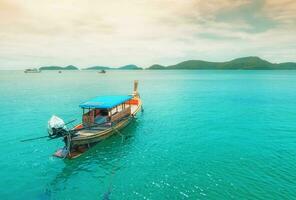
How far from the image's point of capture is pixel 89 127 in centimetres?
2722

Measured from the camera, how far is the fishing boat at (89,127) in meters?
23.3

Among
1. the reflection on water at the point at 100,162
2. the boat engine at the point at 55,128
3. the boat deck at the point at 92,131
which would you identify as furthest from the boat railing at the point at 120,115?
the boat engine at the point at 55,128

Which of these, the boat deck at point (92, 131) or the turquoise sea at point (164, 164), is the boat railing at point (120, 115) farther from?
the turquoise sea at point (164, 164)

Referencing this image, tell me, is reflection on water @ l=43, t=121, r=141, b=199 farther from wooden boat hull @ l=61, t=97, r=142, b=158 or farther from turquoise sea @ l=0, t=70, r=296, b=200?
wooden boat hull @ l=61, t=97, r=142, b=158

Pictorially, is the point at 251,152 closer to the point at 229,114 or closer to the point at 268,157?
the point at 268,157

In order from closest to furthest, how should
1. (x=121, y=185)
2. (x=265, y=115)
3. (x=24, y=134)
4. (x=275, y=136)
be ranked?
(x=121, y=185)
(x=275, y=136)
(x=24, y=134)
(x=265, y=115)

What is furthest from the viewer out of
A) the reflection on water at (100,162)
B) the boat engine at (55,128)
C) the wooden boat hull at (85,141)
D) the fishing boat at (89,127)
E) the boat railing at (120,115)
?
the boat railing at (120,115)

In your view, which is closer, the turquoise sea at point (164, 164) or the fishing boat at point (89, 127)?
the turquoise sea at point (164, 164)

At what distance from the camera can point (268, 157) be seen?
23.8m

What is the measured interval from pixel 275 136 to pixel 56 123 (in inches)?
1108

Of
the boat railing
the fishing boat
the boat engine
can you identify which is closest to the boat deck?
the fishing boat

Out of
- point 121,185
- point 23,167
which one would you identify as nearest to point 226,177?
point 121,185

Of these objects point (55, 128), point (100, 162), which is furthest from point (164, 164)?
point (55, 128)

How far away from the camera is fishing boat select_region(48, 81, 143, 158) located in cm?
2331
